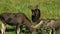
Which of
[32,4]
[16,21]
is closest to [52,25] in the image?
[16,21]

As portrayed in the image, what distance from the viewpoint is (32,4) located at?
2300 centimetres

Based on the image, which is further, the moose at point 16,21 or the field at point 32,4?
the field at point 32,4

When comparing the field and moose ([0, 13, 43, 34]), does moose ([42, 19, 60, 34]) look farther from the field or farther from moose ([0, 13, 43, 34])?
the field

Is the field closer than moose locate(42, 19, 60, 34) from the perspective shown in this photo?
No

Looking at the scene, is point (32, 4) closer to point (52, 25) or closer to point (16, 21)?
point (16, 21)

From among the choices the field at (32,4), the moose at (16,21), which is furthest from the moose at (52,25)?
the field at (32,4)

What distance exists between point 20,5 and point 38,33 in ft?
22.2

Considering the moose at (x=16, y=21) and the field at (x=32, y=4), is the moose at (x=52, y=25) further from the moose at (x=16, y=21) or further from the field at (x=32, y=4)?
the field at (x=32, y=4)

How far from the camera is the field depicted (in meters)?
21.7

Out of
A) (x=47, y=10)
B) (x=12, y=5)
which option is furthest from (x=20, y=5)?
(x=47, y=10)

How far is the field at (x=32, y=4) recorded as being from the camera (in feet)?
71.3

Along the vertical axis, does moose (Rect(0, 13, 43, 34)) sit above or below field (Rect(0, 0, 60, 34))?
below

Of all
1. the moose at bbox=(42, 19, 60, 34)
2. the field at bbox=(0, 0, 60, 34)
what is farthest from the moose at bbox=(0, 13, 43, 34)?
the field at bbox=(0, 0, 60, 34)

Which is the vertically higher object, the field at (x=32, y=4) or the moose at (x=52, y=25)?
the field at (x=32, y=4)
